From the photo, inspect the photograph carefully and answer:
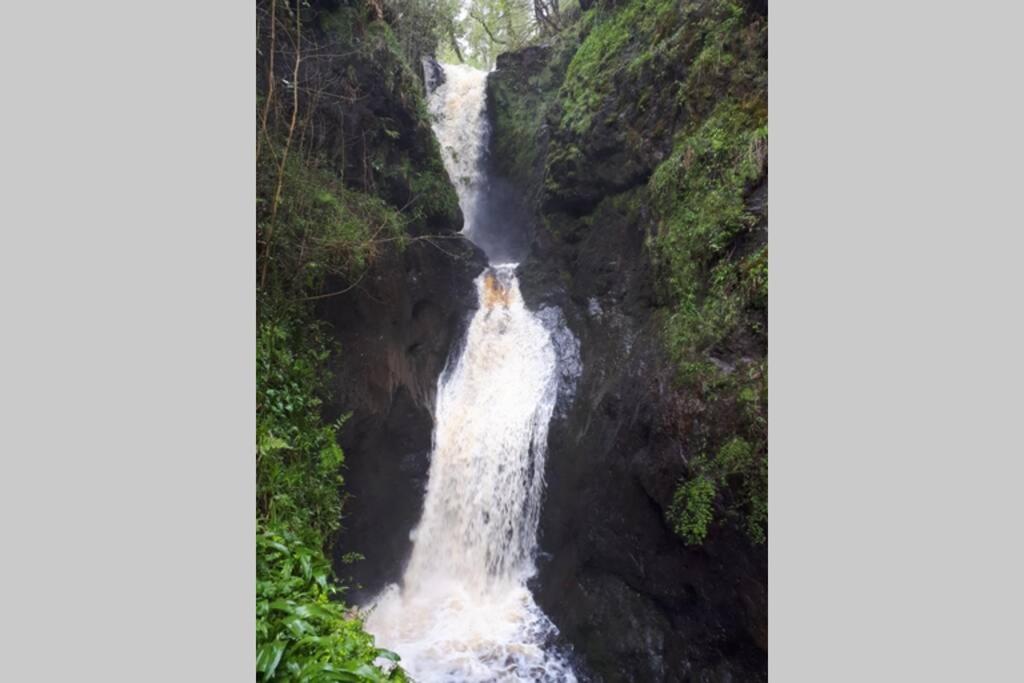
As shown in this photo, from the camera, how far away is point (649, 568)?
675 cm

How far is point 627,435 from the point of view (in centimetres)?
729

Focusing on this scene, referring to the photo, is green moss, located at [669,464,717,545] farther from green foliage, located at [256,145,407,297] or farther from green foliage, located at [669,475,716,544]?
green foliage, located at [256,145,407,297]

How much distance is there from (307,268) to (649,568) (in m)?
5.95

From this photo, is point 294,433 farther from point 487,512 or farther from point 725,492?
point 725,492

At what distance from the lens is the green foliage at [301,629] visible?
2.85 m

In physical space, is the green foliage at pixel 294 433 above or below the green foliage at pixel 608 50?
below

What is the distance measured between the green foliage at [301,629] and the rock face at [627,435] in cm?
404

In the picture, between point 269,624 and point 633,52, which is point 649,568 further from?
point 633,52

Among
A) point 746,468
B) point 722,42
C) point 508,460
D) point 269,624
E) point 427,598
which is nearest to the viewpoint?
point 269,624

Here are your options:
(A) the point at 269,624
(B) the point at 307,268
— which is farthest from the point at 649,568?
(B) the point at 307,268

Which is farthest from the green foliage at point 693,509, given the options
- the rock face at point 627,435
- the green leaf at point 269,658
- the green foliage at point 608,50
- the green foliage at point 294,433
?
the green foliage at point 608,50

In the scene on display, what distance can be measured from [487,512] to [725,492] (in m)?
4.22

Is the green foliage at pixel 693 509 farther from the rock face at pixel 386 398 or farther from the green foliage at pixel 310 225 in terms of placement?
the green foliage at pixel 310 225

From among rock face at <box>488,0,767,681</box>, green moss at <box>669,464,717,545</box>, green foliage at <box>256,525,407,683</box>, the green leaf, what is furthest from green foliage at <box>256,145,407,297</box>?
green moss at <box>669,464,717,545</box>
